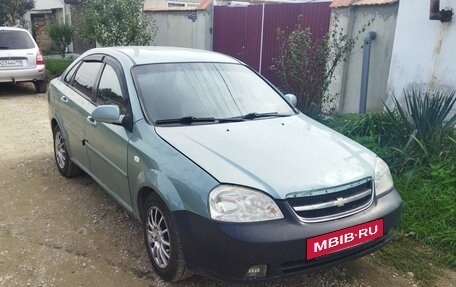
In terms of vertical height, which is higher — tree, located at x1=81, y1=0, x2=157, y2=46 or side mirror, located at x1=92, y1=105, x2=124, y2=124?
tree, located at x1=81, y1=0, x2=157, y2=46

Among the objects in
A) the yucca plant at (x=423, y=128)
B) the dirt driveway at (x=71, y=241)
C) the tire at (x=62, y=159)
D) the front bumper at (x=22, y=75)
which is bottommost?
the dirt driveway at (x=71, y=241)

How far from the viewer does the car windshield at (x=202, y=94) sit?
325 cm

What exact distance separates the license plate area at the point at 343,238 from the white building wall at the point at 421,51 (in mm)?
3099

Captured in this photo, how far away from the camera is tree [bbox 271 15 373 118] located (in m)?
6.13

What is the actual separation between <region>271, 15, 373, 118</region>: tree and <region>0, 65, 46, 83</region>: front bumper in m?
6.27

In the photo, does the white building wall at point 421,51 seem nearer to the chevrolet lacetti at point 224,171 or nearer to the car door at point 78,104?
the chevrolet lacetti at point 224,171

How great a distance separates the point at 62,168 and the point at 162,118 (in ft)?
7.36

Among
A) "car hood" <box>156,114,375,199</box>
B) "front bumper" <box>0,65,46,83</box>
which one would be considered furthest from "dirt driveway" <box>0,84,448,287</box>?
"front bumper" <box>0,65,46,83</box>

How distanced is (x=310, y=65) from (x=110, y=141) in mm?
3641

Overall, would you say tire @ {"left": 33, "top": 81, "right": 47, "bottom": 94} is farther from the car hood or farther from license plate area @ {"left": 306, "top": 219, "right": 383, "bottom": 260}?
license plate area @ {"left": 306, "top": 219, "right": 383, "bottom": 260}

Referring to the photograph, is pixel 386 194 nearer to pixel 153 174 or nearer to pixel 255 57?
pixel 153 174

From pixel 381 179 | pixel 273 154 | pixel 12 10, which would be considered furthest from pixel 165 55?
pixel 12 10

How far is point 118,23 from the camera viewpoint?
403 inches

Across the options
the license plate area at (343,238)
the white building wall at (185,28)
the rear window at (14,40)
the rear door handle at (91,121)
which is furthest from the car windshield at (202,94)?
the rear window at (14,40)
